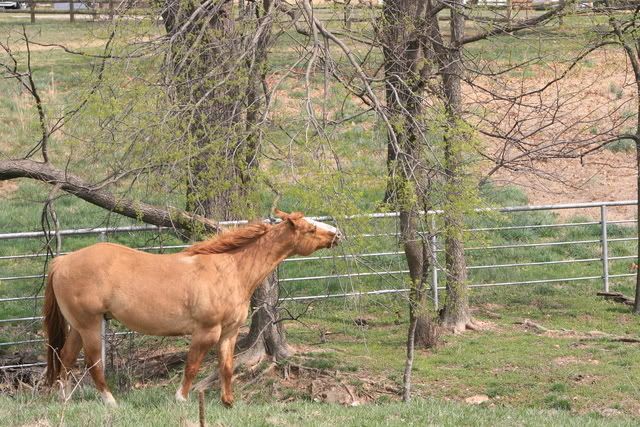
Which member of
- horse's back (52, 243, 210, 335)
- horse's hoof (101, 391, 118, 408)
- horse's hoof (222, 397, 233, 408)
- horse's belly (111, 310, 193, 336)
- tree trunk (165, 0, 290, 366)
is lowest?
horse's hoof (222, 397, 233, 408)

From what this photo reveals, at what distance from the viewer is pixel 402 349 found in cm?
1341

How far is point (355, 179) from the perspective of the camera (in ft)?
31.0

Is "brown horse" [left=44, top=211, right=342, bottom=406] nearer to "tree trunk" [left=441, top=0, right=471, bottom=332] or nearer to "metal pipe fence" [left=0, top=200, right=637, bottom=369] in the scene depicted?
"tree trunk" [left=441, top=0, right=471, bottom=332]

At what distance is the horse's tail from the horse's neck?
6.19ft

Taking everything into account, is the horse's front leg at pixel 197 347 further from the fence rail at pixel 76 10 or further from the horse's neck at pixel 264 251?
the fence rail at pixel 76 10

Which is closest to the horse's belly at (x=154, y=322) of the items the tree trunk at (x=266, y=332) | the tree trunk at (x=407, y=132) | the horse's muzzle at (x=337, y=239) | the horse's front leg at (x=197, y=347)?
the horse's front leg at (x=197, y=347)

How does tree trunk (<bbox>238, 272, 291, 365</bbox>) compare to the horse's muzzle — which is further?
tree trunk (<bbox>238, 272, 291, 365</bbox>)

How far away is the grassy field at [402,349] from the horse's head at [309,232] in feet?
0.63

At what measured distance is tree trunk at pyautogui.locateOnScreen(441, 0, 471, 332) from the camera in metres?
10.1

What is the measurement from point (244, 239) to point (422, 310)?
2.15 metres

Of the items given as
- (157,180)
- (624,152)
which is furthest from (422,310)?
(624,152)

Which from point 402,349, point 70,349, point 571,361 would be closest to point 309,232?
point 70,349

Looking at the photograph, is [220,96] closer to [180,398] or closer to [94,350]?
[94,350]

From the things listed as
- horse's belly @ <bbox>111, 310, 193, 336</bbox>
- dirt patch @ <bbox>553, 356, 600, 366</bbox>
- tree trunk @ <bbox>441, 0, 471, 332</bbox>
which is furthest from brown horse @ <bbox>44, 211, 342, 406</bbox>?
dirt patch @ <bbox>553, 356, 600, 366</bbox>
